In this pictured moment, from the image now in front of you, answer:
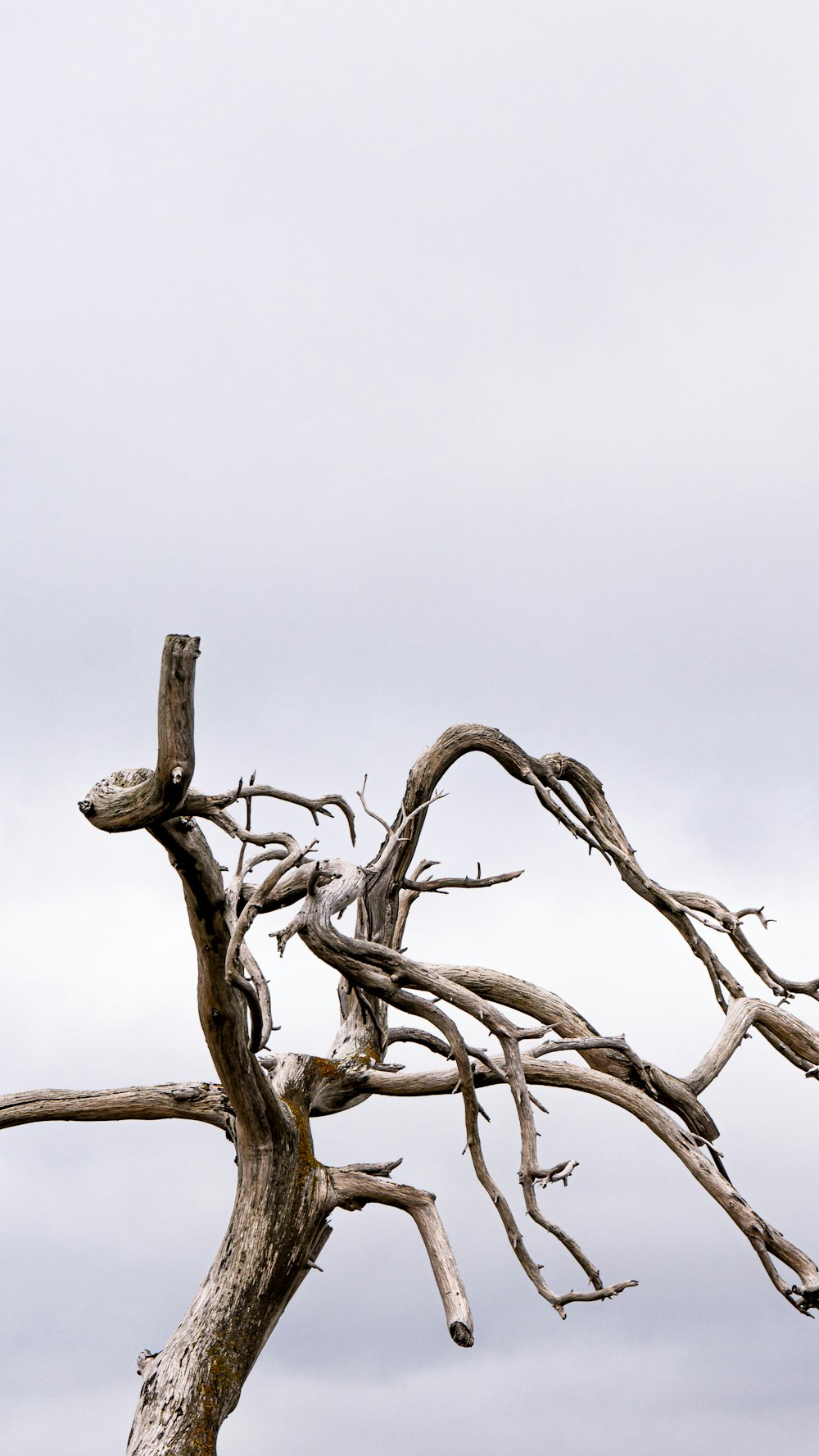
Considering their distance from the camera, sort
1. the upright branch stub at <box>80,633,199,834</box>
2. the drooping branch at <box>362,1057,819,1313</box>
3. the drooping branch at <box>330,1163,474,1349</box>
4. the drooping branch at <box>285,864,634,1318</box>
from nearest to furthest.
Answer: the upright branch stub at <box>80,633,199,834</box> → the drooping branch at <box>285,864,634,1318</box> → the drooping branch at <box>330,1163,474,1349</box> → the drooping branch at <box>362,1057,819,1313</box>

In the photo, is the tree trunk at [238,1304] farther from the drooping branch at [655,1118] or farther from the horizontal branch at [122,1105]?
the drooping branch at [655,1118]

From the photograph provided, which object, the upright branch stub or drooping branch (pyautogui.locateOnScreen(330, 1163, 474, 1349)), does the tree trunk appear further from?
the upright branch stub

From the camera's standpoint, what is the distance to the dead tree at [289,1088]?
26.4ft

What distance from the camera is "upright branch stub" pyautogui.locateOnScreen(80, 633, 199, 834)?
7.04m

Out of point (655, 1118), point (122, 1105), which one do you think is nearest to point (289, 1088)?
point (122, 1105)

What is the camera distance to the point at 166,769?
23.5ft

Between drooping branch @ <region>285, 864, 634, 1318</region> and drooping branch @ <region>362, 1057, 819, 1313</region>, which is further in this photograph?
drooping branch @ <region>362, 1057, 819, 1313</region>

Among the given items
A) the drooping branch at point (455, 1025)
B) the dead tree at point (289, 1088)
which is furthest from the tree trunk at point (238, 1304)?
the drooping branch at point (455, 1025)

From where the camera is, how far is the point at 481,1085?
33.2ft

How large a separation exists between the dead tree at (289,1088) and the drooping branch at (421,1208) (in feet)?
0.04

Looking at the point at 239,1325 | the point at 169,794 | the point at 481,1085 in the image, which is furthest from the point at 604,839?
the point at 169,794

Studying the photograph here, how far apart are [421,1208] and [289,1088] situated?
1254mm

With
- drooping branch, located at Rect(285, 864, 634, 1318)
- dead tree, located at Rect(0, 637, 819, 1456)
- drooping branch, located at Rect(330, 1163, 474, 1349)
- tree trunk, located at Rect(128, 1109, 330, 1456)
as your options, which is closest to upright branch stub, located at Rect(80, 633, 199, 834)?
dead tree, located at Rect(0, 637, 819, 1456)

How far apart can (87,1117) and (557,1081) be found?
11.1ft
